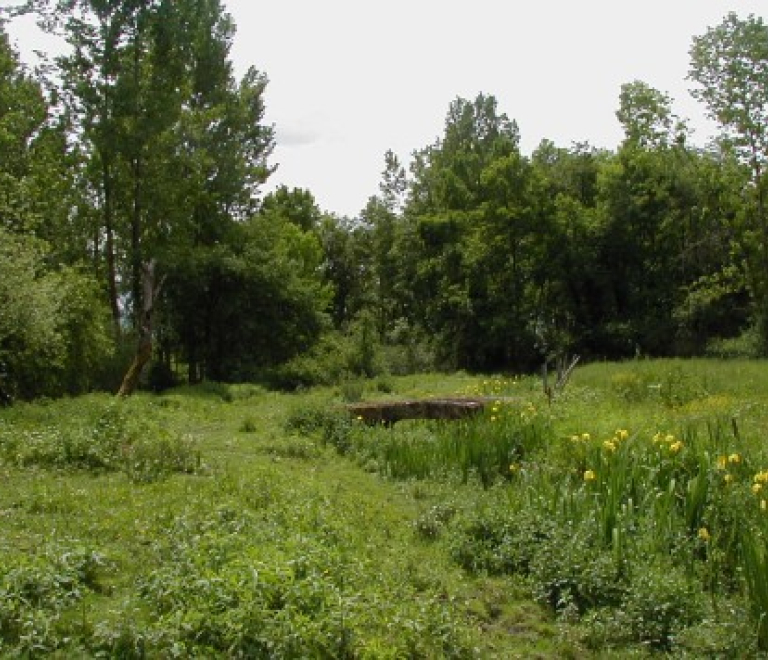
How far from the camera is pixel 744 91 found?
2964 cm

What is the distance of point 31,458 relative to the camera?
1063cm

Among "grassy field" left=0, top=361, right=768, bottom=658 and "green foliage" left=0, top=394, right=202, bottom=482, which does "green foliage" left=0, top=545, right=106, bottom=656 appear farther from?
"green foliage" left=0, top=394, right=202, bottom=482

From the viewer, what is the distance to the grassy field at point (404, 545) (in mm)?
4828

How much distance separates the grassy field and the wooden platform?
11.6 ft

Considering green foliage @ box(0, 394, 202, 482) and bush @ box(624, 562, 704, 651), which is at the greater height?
green foliage @ box(0, 394, 202, 482)

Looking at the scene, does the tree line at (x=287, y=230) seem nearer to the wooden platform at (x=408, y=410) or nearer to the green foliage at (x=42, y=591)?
the wooden platform at (x=408, y=410)

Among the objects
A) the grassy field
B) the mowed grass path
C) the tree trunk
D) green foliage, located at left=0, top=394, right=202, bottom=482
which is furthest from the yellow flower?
the tree trunk

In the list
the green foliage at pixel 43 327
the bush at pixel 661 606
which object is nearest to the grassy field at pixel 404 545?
the bush at pixel 661 606

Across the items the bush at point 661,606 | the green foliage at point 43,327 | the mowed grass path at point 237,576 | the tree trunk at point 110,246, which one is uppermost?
the tree trunk at point 110,246

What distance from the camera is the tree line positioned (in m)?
25.3

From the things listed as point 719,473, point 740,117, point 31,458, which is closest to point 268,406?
point 31,458

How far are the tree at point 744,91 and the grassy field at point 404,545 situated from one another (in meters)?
21.5

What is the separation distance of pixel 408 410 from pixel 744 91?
21771mm

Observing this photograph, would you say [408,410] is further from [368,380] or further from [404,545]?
[368,380]
